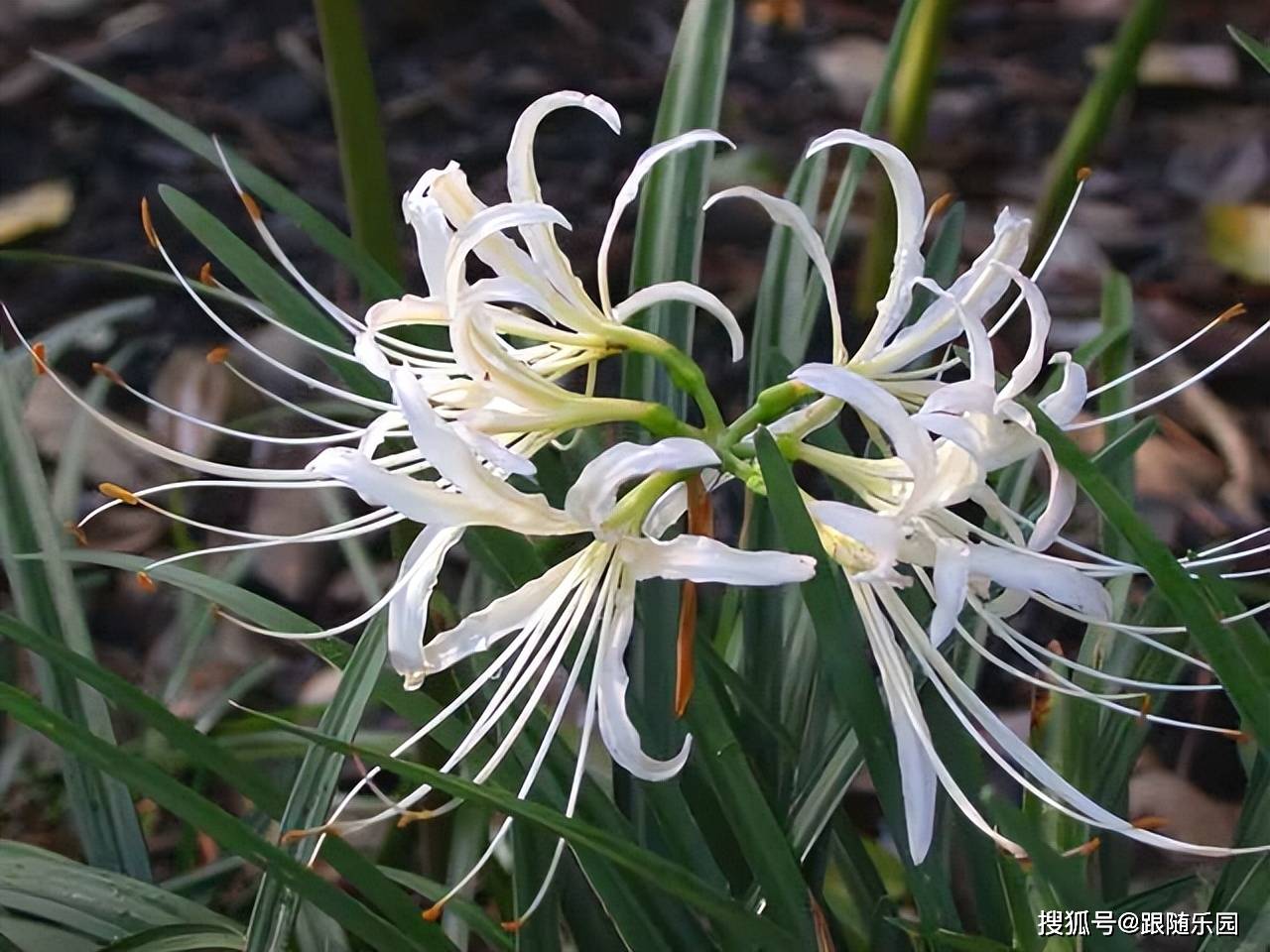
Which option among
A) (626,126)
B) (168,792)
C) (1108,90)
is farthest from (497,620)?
(626,126)

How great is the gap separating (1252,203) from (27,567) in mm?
1591

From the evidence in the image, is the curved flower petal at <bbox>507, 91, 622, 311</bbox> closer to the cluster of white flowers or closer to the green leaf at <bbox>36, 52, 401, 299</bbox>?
the cluster of white flowers

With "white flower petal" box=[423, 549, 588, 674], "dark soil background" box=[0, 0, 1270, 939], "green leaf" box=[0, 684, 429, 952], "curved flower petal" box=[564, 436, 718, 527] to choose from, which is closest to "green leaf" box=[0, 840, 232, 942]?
"green leaf" box=[0, 684, 429, 952]

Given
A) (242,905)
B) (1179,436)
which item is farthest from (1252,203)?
(242,905)

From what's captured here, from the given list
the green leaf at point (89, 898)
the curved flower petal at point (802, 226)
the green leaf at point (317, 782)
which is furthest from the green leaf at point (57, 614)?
the curved flower petal at point (802, 226)

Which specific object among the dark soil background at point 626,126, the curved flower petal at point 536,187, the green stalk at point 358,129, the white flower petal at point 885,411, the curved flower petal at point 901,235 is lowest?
the white flower petal at point 885,411

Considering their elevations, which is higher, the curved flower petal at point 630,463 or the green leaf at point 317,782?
the curved flower petal at point 630,463

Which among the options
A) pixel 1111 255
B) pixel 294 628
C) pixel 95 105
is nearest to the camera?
pixel 294 628

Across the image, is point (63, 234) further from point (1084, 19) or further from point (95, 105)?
point (1084, 19)

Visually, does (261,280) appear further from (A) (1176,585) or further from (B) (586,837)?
(A) (1176,585)

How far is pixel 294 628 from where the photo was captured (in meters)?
0.74

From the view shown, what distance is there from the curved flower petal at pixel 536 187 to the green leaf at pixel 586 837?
0.24 meters

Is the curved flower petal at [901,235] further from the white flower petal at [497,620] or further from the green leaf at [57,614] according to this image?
the green leaf at [57,614]

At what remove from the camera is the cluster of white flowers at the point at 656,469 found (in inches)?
21.4
